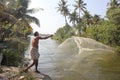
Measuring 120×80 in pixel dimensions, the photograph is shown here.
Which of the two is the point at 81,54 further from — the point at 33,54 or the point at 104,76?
the point at 33,54

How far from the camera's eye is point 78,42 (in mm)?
34125

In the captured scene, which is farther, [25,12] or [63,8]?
[63,8]

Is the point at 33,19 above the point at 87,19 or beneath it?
beneath

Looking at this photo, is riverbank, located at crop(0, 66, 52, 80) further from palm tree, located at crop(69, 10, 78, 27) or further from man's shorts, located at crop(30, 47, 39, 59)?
palm tree, located at crop(69, 10, 78, 27)

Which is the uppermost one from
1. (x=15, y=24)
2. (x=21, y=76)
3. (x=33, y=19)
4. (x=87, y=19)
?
(x=87, y=19)

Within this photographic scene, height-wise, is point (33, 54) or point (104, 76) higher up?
point (33, 54)

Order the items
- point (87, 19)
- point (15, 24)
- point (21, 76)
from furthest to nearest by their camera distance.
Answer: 1. point (87, 19)
2. point (15, 24)
3. point (21, 76)

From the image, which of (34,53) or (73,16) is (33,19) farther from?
(73,16)

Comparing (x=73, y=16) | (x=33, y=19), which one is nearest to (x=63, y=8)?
(x=73, y=16)

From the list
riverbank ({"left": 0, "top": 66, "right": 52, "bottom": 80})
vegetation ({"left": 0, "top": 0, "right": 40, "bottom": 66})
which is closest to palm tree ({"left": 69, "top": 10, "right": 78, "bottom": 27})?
vegetation ({"left": 0, "top": 0, "right": 40, "bottom": 66})

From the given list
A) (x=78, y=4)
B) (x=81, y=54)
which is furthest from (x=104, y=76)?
(x=78, y=4)

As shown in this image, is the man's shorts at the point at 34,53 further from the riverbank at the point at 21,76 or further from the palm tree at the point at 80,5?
the palm tree at the point at 80,5

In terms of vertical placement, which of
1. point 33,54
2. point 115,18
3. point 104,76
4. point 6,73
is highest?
point 115,18

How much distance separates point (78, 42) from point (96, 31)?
16.9 metres
